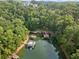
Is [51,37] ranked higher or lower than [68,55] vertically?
lower

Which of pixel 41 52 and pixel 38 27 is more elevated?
pixel 41 52

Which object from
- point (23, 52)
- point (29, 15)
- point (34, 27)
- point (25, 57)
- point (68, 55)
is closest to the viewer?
point (68, 55)

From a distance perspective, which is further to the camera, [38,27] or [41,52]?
[38,27]

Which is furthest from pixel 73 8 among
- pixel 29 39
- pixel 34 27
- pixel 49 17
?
pixel 29 39

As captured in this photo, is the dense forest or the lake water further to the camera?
the lake water

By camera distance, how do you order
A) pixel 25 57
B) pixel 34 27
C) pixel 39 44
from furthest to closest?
1. pixel 34 27
2. pixel 39 44
3. pixel 25 57

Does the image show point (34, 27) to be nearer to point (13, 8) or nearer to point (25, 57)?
point (13, 8)

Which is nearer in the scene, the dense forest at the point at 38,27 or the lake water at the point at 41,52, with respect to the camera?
the dense forest at the point at 38,27

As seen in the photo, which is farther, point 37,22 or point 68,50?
point 37,22
